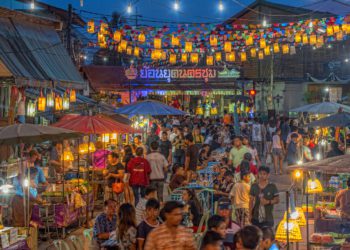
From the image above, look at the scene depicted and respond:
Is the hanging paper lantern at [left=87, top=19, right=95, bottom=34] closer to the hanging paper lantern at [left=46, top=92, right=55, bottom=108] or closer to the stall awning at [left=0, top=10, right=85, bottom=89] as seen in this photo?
the stall awning at [left=0, top=10, right=85, bottom=89]

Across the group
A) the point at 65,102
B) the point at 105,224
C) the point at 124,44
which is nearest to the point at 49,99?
Result: the point at 65,102

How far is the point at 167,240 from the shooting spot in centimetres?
611

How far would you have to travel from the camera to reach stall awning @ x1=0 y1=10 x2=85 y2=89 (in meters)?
13.1

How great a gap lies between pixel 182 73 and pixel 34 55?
67.5 feet

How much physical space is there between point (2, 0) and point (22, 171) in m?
10.7

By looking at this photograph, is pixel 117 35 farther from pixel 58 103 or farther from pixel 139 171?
pixel 139 171

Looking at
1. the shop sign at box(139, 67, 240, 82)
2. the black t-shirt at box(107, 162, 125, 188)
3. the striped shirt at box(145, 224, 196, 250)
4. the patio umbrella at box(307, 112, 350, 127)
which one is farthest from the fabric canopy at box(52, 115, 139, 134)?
the shop sign at box(139, 67, 240, 82)

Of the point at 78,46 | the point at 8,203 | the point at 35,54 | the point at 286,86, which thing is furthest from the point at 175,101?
the point at 8,203

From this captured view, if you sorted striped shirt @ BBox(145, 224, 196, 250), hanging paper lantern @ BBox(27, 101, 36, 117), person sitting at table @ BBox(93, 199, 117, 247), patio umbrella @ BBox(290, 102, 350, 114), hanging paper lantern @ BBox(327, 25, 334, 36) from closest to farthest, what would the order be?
striped shirt @ BBox(145, 224, 196, 250)
person sitting at table @ BBox(93, 199, 117, 247)
hanging paper lantern @ BBox(27, 101, 36, 117)
patio umbrella @ BBox(290, 102, 350, 114)
hanging paper lantern @ BBox(327, 25, 334, 36)

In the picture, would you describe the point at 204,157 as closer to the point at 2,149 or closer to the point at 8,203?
the point at 2,149

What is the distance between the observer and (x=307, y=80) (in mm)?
49250

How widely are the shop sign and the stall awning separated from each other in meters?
16.7

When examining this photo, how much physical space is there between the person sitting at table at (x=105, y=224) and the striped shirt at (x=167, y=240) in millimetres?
2023

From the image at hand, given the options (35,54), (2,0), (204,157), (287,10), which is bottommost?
(204,157)
